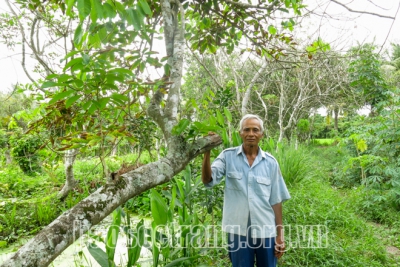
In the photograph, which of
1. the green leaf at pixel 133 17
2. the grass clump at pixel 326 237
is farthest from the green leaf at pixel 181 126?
the grass clump at pixel 326 237

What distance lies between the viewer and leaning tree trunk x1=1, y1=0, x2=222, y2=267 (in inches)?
23.6

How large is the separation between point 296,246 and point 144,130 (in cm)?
181

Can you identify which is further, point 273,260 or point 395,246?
point 395,246

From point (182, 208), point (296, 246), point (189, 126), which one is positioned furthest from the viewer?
point (296, 246)

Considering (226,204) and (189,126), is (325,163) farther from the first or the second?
(189,126)

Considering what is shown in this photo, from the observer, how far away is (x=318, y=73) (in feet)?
25.8

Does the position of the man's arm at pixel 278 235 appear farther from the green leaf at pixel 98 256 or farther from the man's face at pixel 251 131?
the green leaf at pixel 98 256

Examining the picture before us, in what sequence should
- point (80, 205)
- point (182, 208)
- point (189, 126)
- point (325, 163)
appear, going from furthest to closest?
point (325, 163) → point (182, 208) → point (189, 126) → point (80, 205)

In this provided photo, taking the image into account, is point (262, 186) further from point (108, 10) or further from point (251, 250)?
point (108, 10)

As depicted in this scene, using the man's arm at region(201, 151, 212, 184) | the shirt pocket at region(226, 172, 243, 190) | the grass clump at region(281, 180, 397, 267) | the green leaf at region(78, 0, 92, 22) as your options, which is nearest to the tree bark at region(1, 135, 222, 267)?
the man's arm at region(201, 151, 212, 184)

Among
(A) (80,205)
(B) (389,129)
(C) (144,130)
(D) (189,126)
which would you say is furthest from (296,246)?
(B) (389,129)

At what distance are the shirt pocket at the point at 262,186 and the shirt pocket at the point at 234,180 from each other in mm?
96

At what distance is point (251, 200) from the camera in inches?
64.5

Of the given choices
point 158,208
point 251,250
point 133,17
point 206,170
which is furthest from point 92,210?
point 251,250
